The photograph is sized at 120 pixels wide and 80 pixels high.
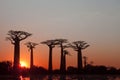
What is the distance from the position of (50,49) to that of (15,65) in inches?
858

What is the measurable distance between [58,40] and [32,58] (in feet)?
29.1

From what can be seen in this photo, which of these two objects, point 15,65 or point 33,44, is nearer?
point 15,65

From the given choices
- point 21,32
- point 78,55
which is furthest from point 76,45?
point 21,32

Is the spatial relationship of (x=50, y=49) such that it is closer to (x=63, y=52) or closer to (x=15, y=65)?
(x=63, y=52)

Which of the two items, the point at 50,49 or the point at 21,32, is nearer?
the point at 21,32

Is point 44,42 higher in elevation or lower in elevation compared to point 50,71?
higher

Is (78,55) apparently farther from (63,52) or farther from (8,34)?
(8,34)

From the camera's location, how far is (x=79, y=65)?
80.6m

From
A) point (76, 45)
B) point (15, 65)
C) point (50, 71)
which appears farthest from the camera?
point (76, 45)

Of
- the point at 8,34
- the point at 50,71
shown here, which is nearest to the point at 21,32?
the point at 8,34

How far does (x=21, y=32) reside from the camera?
200 feet

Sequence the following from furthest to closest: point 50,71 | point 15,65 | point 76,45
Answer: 1. point 76,45
2. point 50,71
3. point 15,65

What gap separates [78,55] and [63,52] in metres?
4.70

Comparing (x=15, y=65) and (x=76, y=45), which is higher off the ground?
(x=76, y=45)
